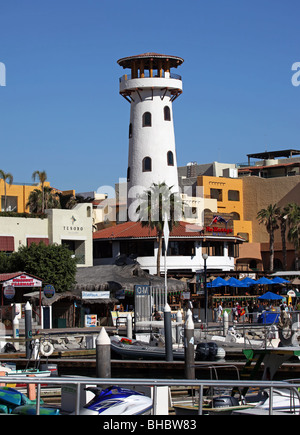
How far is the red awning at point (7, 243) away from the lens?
5431cm

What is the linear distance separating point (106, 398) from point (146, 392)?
171cm

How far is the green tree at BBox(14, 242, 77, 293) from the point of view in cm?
4978

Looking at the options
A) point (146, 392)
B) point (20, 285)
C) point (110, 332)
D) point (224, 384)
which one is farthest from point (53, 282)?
point (224, 384)

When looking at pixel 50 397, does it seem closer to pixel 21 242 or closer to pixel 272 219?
pixel 21 242

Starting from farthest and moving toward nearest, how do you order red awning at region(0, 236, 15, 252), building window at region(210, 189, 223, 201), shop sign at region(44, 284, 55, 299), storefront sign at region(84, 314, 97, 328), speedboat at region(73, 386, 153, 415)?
1. building window at region(210, 189, 223, 201)
2. red awning at region(0, 236, 15, 252)
3. storefront sign at region(84, 314, 97, 328)
4. shop sign at region(44, 284, 55, 299)
5. speedboat at region(73, 386, 153, 415)

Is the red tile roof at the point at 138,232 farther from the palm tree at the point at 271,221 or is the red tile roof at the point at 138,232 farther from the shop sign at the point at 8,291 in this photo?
the shop sign at the point at 8,291

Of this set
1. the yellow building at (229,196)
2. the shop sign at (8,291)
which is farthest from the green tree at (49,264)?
the yellow building at (229,196)

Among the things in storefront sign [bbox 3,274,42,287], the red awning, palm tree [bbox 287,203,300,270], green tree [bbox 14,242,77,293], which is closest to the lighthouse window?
palm tree [bbox 287,203,300,270]

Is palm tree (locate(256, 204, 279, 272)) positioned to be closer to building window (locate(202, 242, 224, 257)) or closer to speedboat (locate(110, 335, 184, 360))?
building window (locate(202, 242, 224, 257))

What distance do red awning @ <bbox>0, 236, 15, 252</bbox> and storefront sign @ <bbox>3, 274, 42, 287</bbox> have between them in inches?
446

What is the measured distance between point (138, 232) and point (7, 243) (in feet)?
54.5

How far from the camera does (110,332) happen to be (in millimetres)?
39688

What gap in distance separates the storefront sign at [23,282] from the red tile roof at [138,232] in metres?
23.8

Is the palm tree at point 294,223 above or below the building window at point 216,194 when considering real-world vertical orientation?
below
